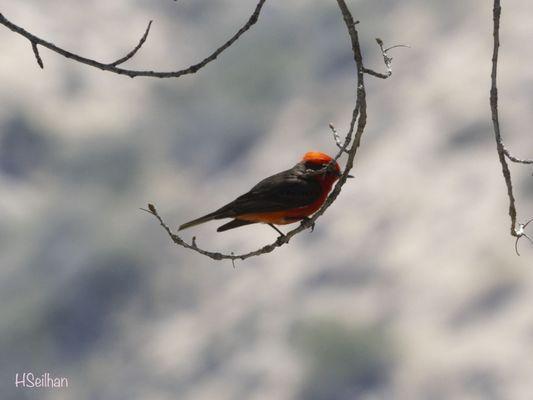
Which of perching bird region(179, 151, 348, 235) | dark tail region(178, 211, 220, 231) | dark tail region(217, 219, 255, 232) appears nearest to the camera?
dark tail region(178, 211, 220, 231)

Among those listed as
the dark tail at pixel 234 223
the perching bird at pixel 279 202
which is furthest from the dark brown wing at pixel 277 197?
the dark tail at pixel 234 223

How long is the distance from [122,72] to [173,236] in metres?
1.31

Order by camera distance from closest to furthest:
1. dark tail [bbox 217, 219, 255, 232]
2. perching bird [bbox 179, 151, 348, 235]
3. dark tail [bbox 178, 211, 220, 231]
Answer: dark tail [bbox 178, 211, 220, 231], perching bird [bbox 179, 151, 348, 235], dark tail [bbox 217, 219, 255, 232]

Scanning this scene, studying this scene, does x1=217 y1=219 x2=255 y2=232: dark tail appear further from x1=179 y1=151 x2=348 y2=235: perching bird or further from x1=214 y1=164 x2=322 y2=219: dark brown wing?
x1=214 y1=164 x2=322 y2=219: dark brown wing

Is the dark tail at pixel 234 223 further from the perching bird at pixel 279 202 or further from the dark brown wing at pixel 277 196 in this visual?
the dark brown wing at pixel 277 196

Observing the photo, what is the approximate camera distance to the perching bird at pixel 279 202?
24.1 feet

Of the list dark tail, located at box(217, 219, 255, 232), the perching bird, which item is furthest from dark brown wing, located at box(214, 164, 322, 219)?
dark tail, located at box(217, 219, 255, 232)

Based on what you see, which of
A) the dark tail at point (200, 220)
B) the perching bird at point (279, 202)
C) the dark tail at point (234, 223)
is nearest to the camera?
the dark tail at point (200, 220)

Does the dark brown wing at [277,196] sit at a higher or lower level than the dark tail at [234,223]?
higher

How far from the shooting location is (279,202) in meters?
7.42

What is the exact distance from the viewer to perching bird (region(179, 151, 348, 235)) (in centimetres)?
736

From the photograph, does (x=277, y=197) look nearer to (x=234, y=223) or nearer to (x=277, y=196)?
(x=277, y=196)

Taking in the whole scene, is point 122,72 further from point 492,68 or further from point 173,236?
point 492,68

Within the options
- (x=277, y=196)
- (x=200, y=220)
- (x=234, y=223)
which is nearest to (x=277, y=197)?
(x=277, y=196)
